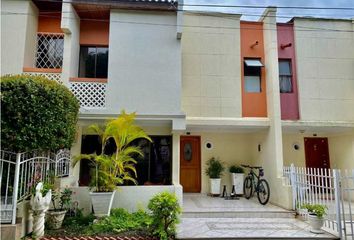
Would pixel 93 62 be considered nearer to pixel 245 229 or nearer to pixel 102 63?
pixel 102 63

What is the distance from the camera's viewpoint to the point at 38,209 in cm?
565

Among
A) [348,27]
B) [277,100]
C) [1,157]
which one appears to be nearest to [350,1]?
[348,27]

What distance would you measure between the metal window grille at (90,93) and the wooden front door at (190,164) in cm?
457

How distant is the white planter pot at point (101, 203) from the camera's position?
271 inches

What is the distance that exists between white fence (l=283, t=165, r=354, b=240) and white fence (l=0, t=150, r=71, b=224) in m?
7.03

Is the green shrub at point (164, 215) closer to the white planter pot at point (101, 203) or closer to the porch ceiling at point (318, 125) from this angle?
the white planter pot at point (101, 203)

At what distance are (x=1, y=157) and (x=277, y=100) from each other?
8.63 metres

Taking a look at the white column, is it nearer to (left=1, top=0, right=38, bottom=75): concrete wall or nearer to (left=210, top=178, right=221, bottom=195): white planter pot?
(left=210, top=178, right=221, bottom=195): white planter pot

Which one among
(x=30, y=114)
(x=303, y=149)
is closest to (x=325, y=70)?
(x=303, y=149)

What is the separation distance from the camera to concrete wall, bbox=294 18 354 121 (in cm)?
1038

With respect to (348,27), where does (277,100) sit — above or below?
below

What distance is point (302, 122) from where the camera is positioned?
10102mm

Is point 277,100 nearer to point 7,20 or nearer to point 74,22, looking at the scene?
point 74,22

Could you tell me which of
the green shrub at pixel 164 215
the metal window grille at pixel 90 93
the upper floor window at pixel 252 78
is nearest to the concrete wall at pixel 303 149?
the upper floor window at pixel 252 78
